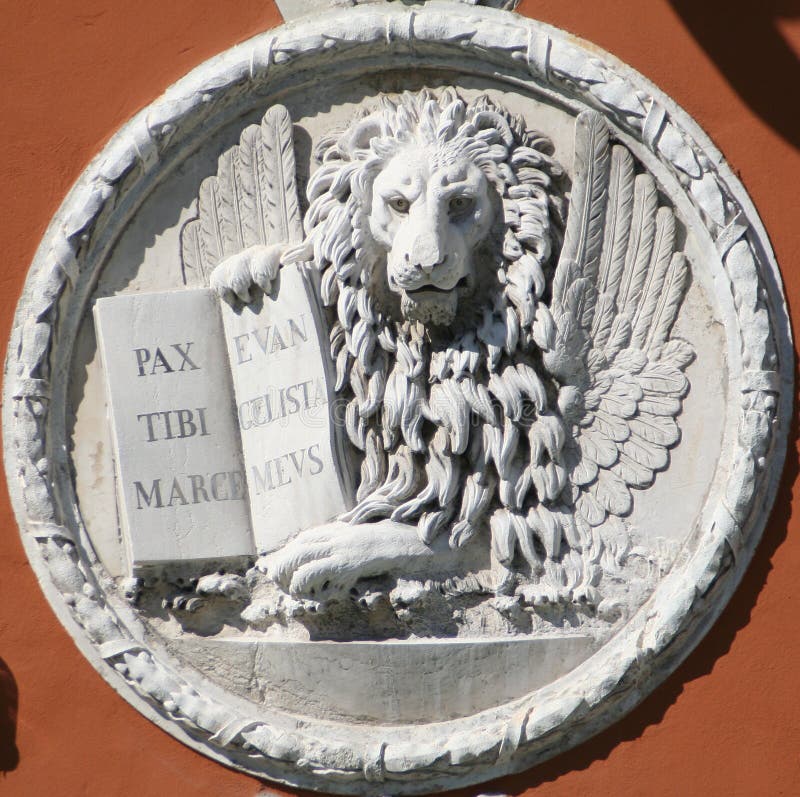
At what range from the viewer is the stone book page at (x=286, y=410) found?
268 inches

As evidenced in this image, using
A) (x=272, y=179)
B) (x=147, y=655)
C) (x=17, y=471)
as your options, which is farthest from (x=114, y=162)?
(x=147, y=655)

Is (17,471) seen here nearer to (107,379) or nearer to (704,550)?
(107,379)

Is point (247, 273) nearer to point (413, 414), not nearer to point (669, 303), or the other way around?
point (413, 414)

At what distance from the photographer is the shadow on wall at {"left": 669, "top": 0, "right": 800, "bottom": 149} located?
Result: 681 cm

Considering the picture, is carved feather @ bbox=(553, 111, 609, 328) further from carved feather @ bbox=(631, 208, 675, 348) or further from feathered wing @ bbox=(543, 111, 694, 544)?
carved feather @ bbox=(631, 208, 675, 348)

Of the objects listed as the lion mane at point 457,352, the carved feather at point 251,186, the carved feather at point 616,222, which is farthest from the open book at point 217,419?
the carved feather at point 616,222

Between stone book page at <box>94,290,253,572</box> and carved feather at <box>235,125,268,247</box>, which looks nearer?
stone book page at <box>94,290,253,572</box>

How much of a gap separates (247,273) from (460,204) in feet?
2.37

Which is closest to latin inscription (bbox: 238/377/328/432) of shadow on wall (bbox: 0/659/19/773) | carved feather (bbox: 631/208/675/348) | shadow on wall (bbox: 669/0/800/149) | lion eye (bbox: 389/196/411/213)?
lion eye (bbox: 389/196/411/213)

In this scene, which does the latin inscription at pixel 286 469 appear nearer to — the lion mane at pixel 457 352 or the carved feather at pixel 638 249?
the lion mane at pixel 457 352

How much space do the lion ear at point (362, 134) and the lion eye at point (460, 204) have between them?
14.5 inches

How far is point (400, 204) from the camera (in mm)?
6770

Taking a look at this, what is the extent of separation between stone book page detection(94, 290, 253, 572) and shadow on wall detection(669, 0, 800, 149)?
1.78 metres

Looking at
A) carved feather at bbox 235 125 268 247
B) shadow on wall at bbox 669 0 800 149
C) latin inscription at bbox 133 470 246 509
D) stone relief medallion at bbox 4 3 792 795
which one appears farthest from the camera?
carved feather at bbox 235 125 268 247
